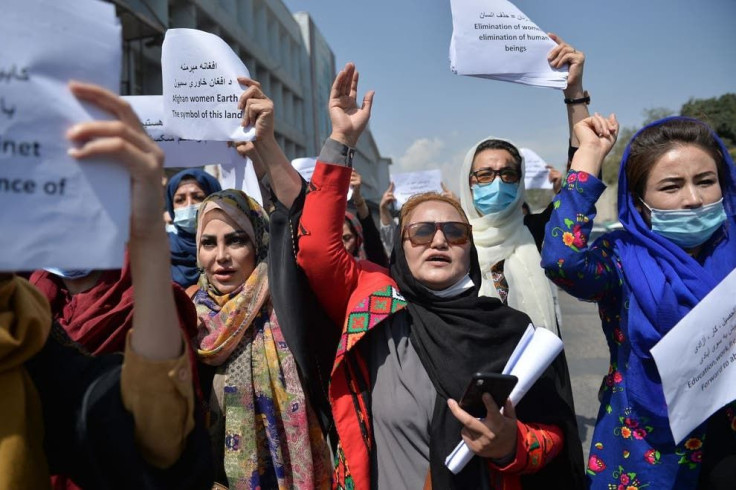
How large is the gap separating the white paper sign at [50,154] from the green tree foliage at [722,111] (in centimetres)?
2925

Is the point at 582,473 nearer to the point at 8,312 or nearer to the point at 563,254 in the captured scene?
the point at 563,254

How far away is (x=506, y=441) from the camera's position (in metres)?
1.46

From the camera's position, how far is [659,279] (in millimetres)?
1590

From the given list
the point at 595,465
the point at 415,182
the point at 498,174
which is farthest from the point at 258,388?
the point at 415,182

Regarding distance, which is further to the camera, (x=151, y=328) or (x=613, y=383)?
(x=613, y=383)

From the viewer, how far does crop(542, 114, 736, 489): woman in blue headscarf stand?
1568 mm

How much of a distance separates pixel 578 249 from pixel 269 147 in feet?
3.65

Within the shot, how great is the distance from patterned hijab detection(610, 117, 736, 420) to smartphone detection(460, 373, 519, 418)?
1.62 feet

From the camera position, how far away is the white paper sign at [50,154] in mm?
805

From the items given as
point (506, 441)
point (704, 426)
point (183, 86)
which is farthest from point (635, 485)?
point (183, 86)

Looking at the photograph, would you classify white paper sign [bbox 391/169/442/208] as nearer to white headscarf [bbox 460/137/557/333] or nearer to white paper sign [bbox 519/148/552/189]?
white paper sign [bbox 519/148/552/189]

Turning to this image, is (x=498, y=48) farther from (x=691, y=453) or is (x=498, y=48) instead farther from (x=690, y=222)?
(x=691, y=453)

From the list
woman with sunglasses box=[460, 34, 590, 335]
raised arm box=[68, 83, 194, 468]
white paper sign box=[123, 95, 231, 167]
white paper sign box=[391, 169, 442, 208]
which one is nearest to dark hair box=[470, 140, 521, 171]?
woman with sunglasses box=[460, 34, 590, 335]

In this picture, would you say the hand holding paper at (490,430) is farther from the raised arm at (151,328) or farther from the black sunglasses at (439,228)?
the raised arm at (151,328)
